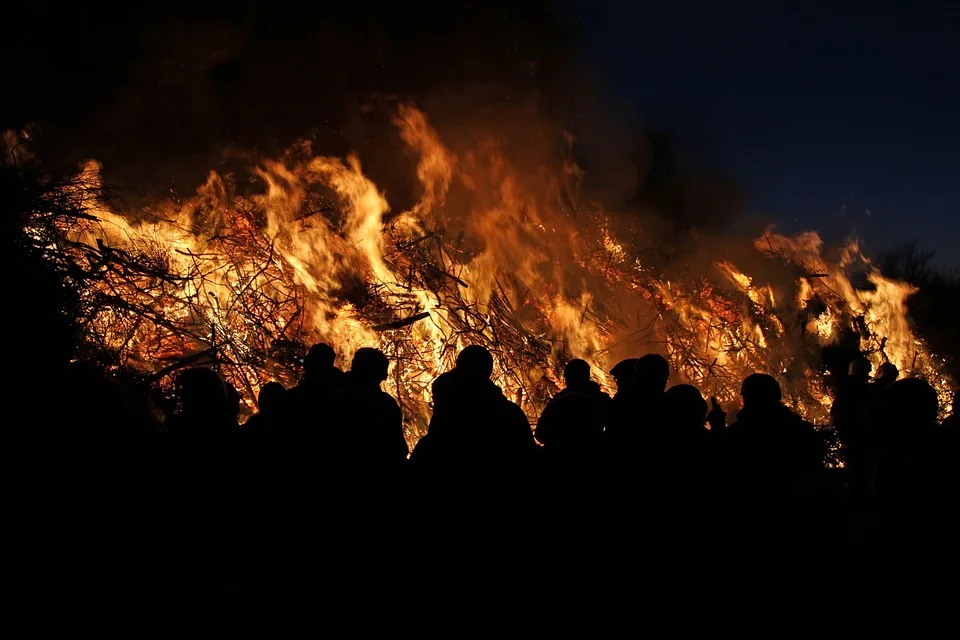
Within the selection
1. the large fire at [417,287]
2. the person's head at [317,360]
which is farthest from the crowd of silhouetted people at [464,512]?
the large fire at [417,287]

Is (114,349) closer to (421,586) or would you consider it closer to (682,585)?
(421,586)

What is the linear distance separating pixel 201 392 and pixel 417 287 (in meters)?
4.66

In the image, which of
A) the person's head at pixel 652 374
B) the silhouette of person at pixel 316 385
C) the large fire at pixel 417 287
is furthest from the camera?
the large fire at pixel 417 287

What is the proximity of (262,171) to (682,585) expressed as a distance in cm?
682

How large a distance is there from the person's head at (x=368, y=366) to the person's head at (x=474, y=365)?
598 mm

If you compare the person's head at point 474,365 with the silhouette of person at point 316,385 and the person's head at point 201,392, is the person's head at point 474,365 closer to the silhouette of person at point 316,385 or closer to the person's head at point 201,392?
the silhouette of person at point 316,385

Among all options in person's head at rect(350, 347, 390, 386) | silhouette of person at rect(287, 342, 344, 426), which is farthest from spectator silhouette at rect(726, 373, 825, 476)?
silhouette of person at rect(287, 342, 344, 426)

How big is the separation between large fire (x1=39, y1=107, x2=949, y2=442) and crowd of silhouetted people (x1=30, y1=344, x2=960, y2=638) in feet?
11.0

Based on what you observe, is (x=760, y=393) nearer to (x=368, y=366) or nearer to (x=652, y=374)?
(x=652, y=374)

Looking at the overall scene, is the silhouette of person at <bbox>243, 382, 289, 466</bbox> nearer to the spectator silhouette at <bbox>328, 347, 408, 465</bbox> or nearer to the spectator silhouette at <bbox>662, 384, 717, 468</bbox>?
the spectator silhouette at <bbox>328, 347, 408, 465</bbox>

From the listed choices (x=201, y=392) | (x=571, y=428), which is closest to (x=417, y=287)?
(x=201, y=392)

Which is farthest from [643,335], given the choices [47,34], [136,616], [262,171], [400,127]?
[47,34]

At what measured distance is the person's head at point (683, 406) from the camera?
2984 millimetres

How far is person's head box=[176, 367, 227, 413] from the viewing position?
3.16m
